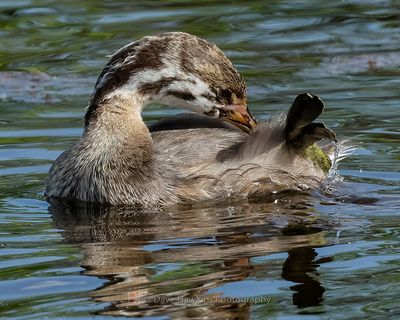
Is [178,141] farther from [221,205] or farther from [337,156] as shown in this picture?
[337,156]

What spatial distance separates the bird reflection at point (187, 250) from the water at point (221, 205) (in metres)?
0.01

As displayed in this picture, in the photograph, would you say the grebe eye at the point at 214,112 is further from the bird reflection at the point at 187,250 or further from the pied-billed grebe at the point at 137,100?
the bird reflection at the point at 187,250

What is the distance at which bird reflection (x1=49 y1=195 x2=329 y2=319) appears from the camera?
6.50 m

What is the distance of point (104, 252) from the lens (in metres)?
7.58

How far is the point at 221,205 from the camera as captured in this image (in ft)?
28.2

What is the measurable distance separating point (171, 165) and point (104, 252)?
125 cm

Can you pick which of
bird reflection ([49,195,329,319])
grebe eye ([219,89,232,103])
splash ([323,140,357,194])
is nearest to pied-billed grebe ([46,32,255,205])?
grebe eye ([219,89,232,103])

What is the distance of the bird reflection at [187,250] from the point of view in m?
6.50

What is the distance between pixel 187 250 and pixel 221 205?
1172 mm

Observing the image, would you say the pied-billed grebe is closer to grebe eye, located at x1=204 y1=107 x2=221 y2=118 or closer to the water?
grebe eye, located at x1=204 y1=107 x2=221 y2=118

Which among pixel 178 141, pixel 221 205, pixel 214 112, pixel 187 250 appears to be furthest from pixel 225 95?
pixel 187 250

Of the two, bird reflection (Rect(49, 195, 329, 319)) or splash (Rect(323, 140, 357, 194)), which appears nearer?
bird reflection (Rect(49, 195, 329, 319))

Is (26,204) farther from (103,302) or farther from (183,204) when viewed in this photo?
(103,302)

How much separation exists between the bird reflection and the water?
0.04 feet
